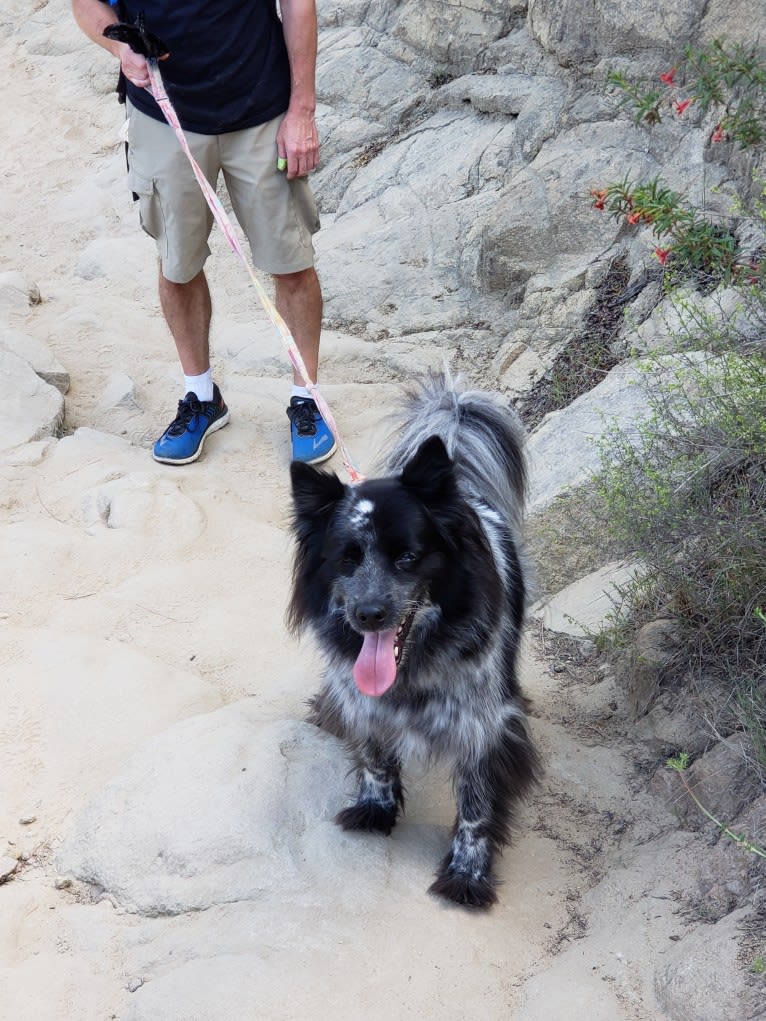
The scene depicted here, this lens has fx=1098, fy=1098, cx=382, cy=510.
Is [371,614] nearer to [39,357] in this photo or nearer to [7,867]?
[7,867]

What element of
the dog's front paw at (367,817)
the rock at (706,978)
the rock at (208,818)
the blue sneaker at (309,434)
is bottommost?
the blue sneaker at (309,434)

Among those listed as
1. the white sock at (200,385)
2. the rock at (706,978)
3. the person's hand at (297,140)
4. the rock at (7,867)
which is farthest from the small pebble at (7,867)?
the person's hand at (297,140)

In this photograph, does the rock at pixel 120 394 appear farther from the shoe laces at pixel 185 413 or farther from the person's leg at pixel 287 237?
the person's leg at pixel 287 237

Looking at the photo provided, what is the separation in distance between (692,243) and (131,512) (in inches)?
106

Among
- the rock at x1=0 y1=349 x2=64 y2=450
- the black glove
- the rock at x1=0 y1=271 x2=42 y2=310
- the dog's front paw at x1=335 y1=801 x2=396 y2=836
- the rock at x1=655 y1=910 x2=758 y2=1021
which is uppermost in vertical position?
the black glove

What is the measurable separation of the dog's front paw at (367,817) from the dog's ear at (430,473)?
1.02 metres

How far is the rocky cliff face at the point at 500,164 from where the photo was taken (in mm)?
5840

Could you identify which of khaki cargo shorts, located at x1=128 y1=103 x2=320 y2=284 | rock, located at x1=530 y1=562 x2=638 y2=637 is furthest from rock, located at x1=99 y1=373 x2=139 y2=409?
rock, located at x1=530 y1=562 x2=638 y2=637

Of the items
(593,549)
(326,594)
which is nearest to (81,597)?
(326,594)

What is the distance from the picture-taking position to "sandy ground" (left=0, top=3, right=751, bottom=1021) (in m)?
2.87

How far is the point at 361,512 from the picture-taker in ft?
9.71

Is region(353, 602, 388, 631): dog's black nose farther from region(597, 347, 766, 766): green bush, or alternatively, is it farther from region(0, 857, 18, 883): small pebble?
region(0, 857, 18, 883): small pebble

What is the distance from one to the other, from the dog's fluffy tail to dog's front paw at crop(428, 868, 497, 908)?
1.23 metres

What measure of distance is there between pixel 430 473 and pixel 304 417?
256 cm
